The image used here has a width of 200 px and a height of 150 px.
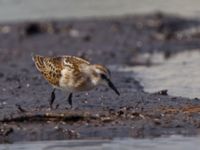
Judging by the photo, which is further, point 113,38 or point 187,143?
point 113,38

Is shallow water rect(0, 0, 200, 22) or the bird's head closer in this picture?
the bird's head

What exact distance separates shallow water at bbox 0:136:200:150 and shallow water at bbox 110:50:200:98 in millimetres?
2991

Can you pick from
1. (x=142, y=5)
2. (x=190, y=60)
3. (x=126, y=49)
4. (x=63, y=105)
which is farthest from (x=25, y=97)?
(x=142, y=5)

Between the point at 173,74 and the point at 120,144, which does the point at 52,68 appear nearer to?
the point at 120,144

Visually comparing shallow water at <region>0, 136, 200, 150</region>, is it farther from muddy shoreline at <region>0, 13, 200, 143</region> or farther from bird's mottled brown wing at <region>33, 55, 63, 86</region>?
bird's mottled brown wing at <region>33, 55, 63, 86</region>

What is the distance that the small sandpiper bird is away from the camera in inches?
417

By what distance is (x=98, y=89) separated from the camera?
1280 cm

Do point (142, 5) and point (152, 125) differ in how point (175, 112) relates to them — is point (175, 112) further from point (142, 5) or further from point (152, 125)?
point (142, 5)

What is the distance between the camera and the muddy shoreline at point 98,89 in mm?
10133

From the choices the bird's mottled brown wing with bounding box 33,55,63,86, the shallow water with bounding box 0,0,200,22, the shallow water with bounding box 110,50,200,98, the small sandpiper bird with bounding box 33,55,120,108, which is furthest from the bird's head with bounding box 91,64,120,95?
the shallow water with bounding box 0,0,200,22

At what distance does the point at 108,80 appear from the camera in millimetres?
10555

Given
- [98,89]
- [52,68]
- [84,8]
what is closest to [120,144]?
[52,68]

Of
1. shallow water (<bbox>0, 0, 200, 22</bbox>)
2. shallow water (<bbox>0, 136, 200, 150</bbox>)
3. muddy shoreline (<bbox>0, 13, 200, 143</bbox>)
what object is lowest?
shallow water (<bbox>0, 136, 200, 150</bbox>)

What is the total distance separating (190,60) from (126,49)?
211 centimetres
